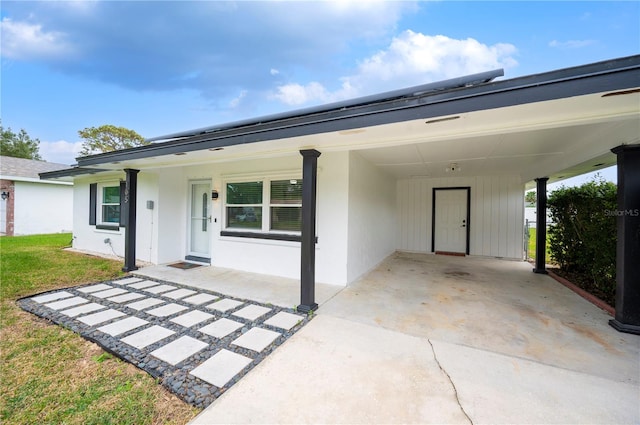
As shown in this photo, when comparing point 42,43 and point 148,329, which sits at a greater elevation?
point 42,43

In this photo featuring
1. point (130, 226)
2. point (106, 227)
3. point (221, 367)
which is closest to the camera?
point (221, 367)

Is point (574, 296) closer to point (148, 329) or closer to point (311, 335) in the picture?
point (311, 335)

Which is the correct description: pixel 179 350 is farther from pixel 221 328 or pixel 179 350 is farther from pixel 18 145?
pixel 18 145

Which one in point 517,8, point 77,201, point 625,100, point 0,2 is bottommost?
point 77,201

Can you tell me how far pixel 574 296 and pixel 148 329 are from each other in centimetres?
619

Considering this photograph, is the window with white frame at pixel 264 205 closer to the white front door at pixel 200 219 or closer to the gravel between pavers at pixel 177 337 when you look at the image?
the white front door at pixel 200 219

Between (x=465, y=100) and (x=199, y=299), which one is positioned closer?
(x=465, y=100)

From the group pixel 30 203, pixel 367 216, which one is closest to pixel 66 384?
pixel 367 216

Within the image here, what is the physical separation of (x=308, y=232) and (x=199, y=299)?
1945 mm

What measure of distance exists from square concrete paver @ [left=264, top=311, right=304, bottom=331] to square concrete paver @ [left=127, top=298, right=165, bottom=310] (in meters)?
1.71

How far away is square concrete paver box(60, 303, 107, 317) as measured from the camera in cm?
306

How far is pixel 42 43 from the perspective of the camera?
7.80m

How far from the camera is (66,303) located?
3369 millimetres

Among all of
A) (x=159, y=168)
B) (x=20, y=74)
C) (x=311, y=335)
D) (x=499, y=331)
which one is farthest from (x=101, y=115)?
(x=499, y=331)
